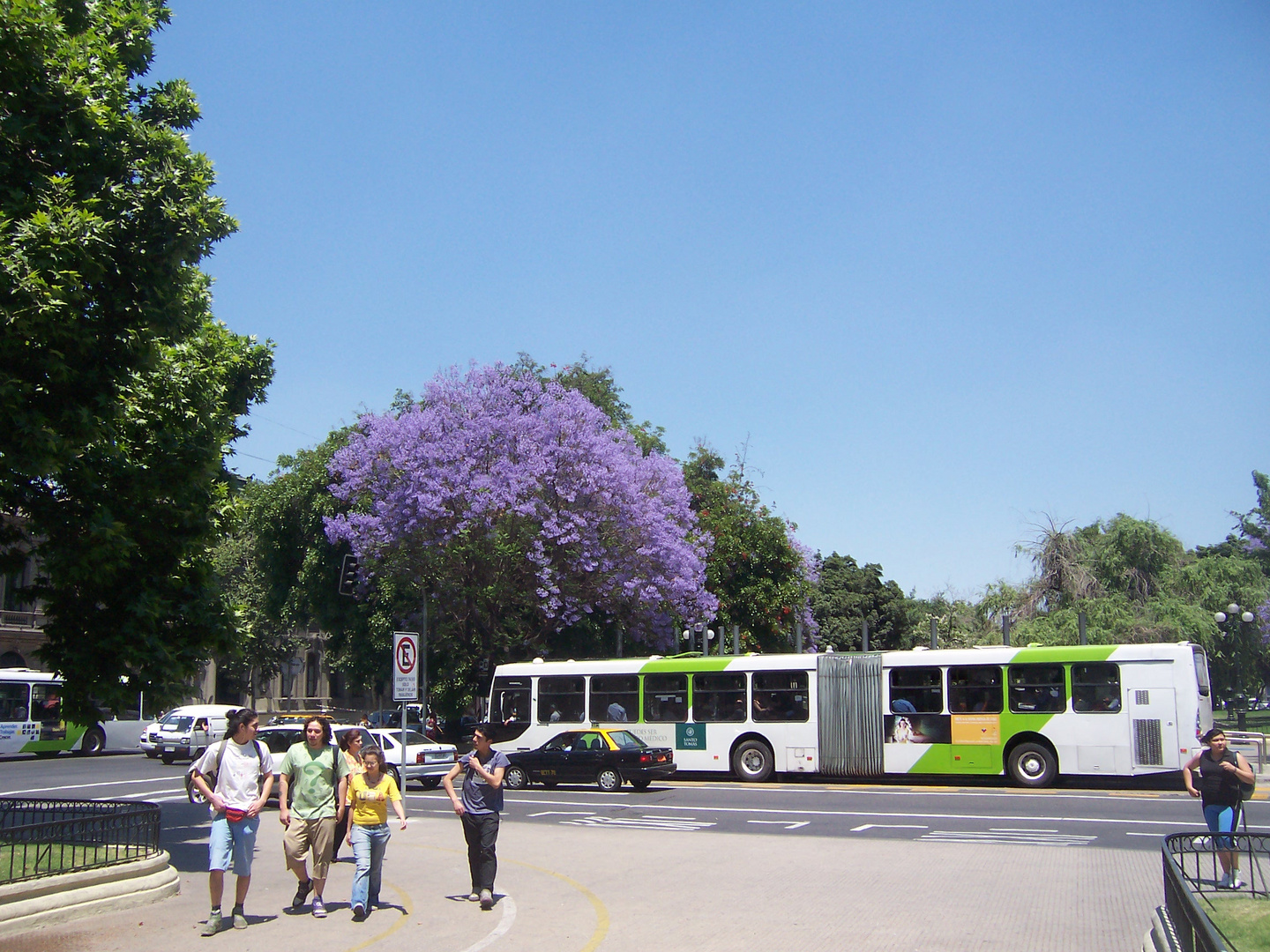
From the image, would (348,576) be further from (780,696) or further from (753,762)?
(780,696)

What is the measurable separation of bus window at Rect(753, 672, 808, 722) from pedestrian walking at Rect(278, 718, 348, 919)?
16.7 meters

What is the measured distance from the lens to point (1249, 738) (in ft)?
88.1

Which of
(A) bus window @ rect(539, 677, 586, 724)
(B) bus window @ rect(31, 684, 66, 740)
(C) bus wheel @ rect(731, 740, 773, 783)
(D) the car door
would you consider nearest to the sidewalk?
(D) the car door

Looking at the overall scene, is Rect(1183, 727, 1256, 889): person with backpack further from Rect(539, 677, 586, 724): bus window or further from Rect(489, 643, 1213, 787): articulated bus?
Rect(539, 677, 586, 724): bus window

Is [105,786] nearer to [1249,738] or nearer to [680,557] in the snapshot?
[680,557]

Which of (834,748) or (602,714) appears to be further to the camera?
(602,714)

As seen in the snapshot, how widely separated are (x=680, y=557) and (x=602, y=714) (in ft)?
19.2

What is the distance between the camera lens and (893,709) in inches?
959

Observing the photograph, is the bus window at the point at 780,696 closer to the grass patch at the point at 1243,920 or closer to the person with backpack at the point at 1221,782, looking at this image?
the person with backpack at the point at 1221,782

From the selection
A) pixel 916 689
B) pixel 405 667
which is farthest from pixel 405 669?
pixel 916 689

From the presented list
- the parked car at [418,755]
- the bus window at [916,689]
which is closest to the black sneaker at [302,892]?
the parked car at [418,755]

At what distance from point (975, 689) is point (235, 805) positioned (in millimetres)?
17872

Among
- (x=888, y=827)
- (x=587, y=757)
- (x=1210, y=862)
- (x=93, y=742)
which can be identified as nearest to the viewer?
(x=1210, y=862)

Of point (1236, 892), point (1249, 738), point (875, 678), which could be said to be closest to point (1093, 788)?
point (875, 678)
